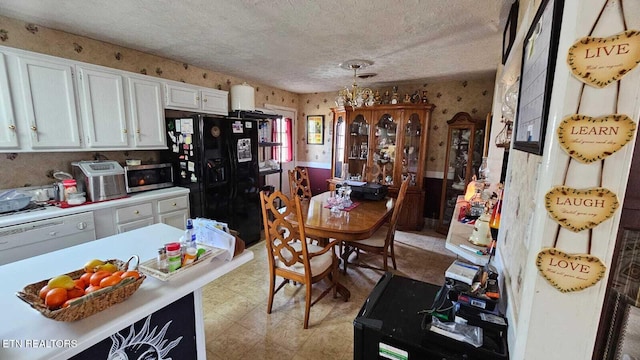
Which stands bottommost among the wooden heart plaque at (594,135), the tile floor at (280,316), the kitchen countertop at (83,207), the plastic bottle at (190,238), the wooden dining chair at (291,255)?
the tile floor at (280,316)

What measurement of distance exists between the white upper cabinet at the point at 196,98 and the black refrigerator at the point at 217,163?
14cm

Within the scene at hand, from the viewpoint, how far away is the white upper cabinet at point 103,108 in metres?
2.32

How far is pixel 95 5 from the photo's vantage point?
182 centimetres

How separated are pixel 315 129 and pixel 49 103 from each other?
3706 millimetres

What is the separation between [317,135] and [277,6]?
11.1 feet

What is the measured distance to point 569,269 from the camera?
58cm

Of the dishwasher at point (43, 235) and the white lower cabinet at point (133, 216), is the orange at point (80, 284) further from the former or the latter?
the white lower cabinet at point (133, 216)

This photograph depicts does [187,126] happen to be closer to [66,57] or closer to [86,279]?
[66,57]

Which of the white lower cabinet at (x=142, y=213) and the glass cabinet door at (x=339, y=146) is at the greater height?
the glass cabinet door at (x=339, y=146)

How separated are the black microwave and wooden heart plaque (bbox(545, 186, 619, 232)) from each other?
3.18 metres


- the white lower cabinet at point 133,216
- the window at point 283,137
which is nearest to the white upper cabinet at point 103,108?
the white lower cabinet at point 133,216

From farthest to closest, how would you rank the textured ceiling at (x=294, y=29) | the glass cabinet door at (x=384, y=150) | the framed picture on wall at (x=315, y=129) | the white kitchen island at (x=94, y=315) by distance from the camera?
the framed picture on wall at (x=315, y=129), the glass cabinet door at (x=384, y=150), the textured ceiling at (x=294, y=29), the white kitchen island at (x=94, y=315)

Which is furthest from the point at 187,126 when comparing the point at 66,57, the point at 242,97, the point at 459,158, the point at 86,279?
the point at 459,158

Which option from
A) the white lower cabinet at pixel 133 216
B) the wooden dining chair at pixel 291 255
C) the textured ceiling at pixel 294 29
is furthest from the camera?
the white lower cabinet at pixel 133 216
